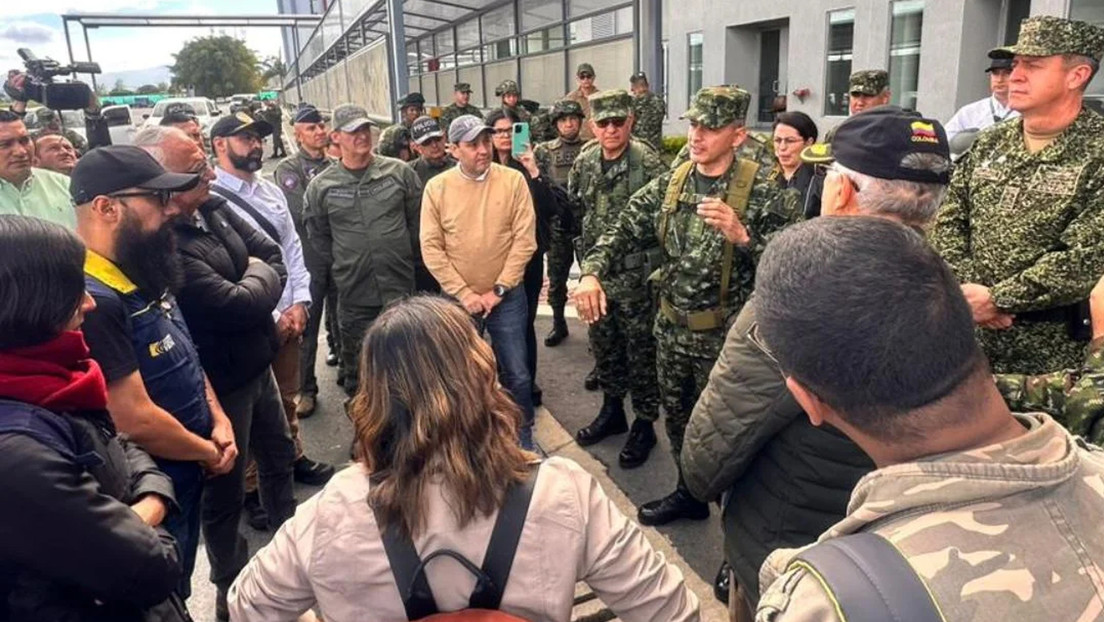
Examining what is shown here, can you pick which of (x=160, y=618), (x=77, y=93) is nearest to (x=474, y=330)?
(x=160, y=618)

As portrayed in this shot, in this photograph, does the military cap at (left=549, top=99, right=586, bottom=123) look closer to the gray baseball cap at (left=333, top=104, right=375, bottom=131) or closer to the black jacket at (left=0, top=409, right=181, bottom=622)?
the gray baseball cap at (left=333, top=104, right=375, bottom=131)

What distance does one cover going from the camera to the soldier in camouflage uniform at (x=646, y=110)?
7.32 m

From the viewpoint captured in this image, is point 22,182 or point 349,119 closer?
point 22,182

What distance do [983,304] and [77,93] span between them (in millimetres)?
7814

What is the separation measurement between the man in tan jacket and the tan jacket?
7.79ft

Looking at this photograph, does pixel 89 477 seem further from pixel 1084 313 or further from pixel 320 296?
pixel 320 296

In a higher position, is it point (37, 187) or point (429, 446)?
point (37, 187)

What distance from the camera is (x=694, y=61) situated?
15.6 meters

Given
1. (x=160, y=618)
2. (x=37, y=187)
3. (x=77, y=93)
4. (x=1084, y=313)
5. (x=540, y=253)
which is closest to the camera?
(x=160, y=618)

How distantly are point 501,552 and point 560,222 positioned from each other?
4002mm

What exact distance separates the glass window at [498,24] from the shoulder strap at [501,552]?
48.7 ft

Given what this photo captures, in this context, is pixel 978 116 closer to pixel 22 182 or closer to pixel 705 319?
pixel 705 319

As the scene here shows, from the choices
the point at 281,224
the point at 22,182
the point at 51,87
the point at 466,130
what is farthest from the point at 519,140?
the point at 51,87

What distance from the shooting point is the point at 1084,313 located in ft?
7.93
